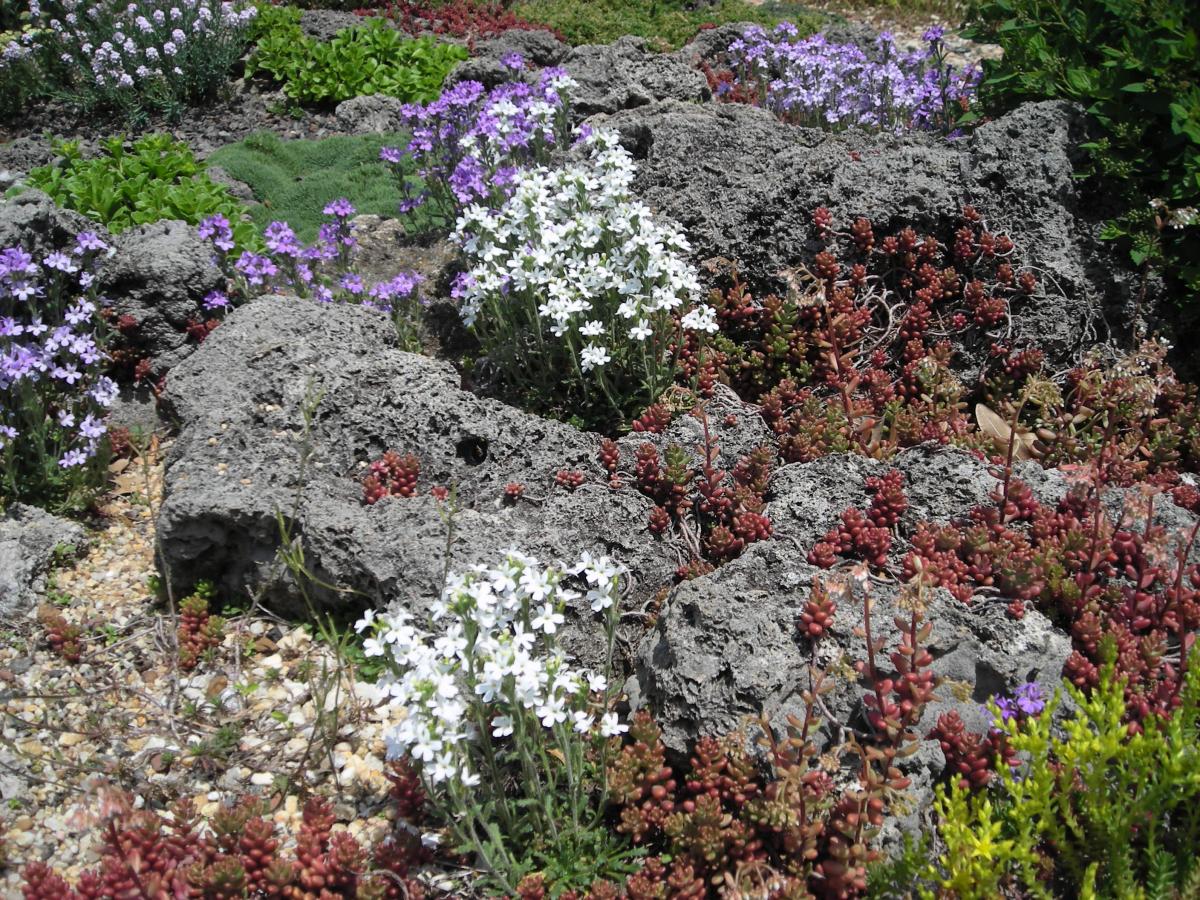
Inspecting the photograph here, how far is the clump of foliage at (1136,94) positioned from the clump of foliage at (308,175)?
425 centimetres

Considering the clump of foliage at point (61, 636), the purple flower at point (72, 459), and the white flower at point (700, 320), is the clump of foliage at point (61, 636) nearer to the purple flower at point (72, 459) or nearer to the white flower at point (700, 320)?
the purple flower at point (72, 459)

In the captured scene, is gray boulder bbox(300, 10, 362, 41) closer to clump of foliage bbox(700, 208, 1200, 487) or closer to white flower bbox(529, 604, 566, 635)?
clump of foliage bbox(700, 208, 1200, 487)

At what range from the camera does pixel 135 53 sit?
30.8 feet

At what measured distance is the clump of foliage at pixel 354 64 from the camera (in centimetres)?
943

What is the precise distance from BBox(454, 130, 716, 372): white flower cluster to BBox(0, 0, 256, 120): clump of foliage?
5872 mm

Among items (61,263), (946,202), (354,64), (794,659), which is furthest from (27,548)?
(354,64)

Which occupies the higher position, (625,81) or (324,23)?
(625,81)

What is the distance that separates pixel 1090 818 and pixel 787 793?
2.89 feet

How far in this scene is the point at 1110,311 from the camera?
5.13 m

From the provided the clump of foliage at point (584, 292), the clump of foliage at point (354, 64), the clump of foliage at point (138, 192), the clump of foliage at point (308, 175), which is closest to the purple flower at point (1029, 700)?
the clump of foliage at point (584, 292)

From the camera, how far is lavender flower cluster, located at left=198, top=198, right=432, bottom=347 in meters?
5.59

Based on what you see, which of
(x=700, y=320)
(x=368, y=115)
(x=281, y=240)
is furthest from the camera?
(x=368, y=115)

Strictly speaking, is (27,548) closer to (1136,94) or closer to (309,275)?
(309,275)

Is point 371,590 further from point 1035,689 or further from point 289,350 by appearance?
point 1035,689
